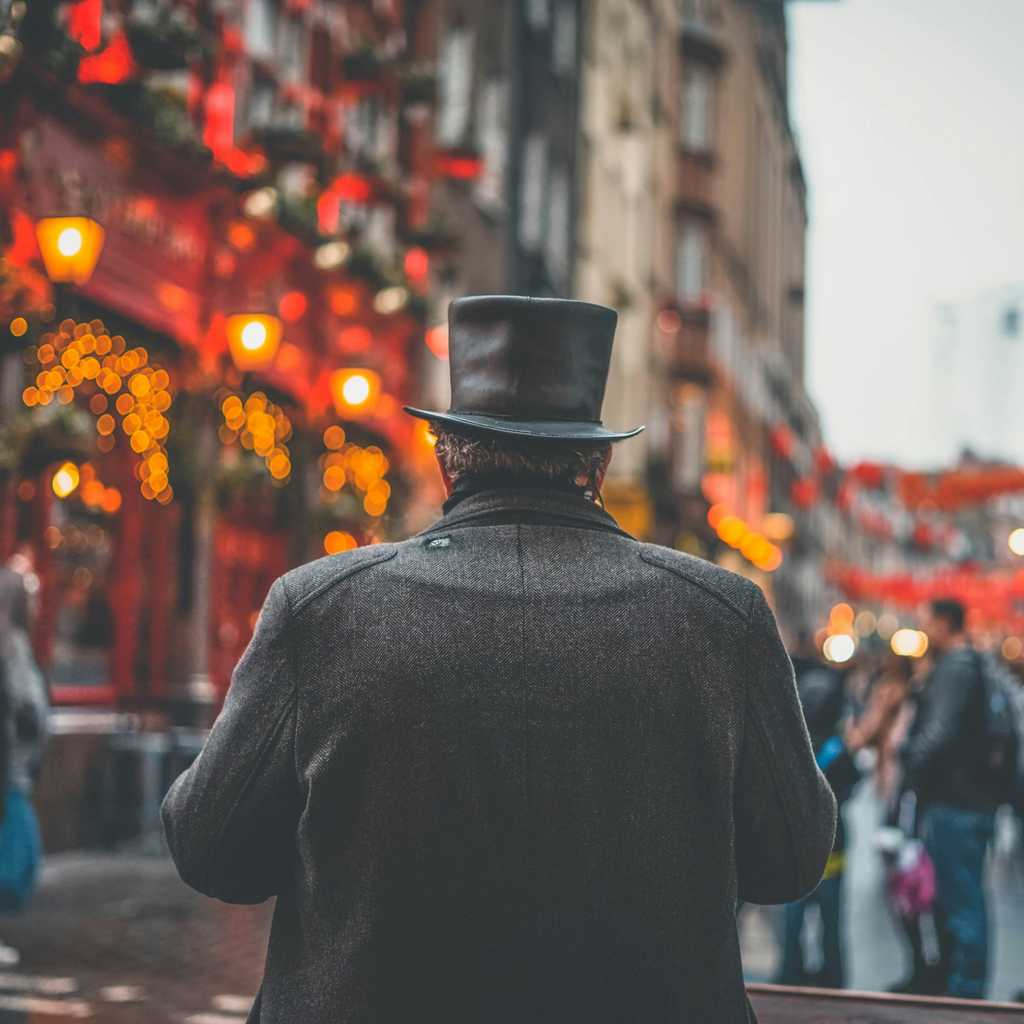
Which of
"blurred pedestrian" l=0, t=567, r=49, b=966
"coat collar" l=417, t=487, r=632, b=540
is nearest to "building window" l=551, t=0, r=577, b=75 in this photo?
"blurred pedestrian" l=0, t=567, r=49, b=966

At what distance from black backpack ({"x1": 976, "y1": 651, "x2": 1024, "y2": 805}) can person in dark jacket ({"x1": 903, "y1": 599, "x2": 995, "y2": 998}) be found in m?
0.02

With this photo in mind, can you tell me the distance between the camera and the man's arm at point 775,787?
103 inches

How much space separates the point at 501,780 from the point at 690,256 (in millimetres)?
36971

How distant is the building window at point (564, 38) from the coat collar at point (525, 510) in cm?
2540

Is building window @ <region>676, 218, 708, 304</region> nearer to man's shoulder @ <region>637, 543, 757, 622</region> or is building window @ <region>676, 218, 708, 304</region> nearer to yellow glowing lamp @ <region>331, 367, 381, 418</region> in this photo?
yellow glowing lamp @ <region>331, 367, 381, 418</region>

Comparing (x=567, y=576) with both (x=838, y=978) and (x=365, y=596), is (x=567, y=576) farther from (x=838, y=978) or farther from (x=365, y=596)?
(x=838, y=978)

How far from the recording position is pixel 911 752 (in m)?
8.33

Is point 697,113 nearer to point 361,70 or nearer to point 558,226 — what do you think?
point 558,226

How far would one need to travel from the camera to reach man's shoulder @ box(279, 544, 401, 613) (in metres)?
2.56

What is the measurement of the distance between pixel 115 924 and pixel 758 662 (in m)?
8.19

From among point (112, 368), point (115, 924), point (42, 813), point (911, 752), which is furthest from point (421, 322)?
point (911, 752)

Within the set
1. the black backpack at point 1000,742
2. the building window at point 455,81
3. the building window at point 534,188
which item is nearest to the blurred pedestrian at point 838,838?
the black backpack at point 1000,742

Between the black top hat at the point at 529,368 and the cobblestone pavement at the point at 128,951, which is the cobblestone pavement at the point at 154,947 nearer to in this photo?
the cobblestone pavement at the point at 128,951

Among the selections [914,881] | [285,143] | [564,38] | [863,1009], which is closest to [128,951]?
[914,881]
